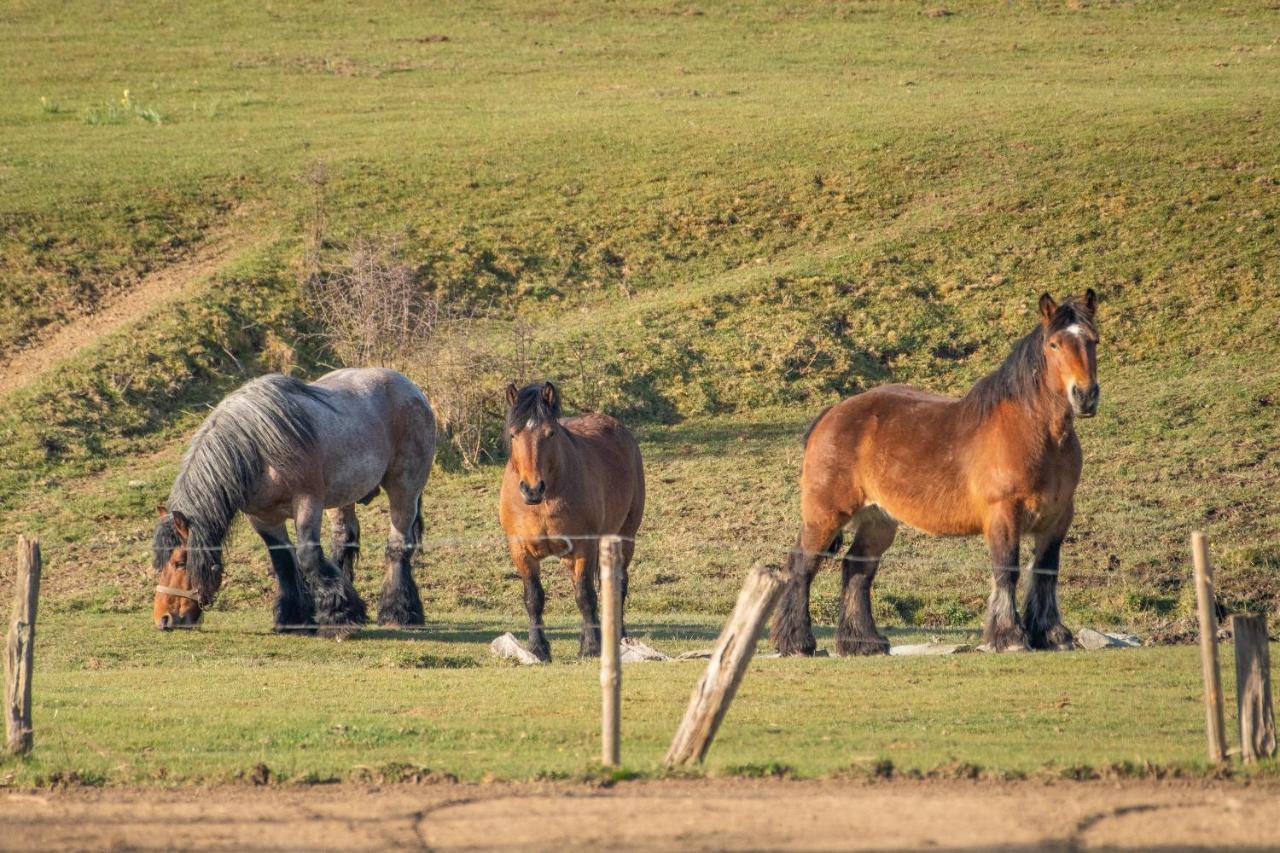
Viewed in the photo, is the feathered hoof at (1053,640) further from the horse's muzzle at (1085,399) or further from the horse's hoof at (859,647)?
the horse's muzzle at (1085,399)

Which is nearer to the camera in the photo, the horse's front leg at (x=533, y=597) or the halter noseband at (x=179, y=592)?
the horse's front leg at (x=533, y=597)

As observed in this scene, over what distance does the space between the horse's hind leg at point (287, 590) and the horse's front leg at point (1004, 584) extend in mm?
6247

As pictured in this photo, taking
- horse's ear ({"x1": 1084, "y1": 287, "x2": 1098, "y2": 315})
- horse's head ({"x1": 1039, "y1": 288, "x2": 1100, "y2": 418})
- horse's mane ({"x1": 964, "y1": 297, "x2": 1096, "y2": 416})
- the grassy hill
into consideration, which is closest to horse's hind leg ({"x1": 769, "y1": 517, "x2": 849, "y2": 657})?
the grassy hill

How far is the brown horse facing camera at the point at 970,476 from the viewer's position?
12188 millimetres

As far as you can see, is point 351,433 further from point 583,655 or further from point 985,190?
point 985,190

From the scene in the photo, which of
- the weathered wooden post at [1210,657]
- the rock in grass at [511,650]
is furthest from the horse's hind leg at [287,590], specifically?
the weathered wooden post at [1210,657]

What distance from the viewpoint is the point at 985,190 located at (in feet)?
105

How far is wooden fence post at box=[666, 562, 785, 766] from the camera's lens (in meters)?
8.27

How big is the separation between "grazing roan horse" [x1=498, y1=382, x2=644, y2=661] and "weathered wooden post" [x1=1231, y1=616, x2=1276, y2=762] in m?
5.26

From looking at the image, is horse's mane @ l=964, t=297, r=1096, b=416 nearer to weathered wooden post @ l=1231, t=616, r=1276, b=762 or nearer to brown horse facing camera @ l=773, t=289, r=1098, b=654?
brown horse facing camera @ l=773, t=289, r=1098, b=654

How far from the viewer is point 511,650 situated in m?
13.7

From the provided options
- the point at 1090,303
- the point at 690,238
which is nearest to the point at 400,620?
the point at 1090,303

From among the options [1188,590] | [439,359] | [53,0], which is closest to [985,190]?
[439,359]

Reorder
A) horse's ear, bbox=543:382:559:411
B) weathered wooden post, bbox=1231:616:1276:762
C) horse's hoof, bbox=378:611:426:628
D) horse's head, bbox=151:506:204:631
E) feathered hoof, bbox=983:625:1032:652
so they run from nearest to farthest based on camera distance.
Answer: weathered wooden post, bbox=1231:616:1276:762
feathered hoof, bbox=983:625:1032:652
horse's ear, bbox=543:382:559:411
horse's head, bbox=151:506:204:631
horse's hoof, bbox=378:611:426:628
